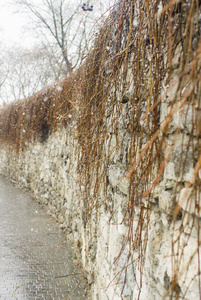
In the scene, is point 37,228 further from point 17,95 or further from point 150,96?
point 17,95

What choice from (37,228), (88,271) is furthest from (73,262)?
(37,228)

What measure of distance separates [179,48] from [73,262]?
10.1 ft

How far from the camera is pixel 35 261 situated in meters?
3.41

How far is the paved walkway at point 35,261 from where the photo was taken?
9.25 feet

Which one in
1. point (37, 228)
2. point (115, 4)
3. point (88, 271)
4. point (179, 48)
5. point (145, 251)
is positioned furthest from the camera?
point (37, 228)

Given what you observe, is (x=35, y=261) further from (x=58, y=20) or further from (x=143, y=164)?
(x=58, y=20)

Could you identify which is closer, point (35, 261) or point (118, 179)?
point (118, 179)

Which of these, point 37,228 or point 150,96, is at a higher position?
point 150,96

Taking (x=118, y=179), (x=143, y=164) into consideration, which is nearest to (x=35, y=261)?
(x=118, y=179)

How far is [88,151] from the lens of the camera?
275cm

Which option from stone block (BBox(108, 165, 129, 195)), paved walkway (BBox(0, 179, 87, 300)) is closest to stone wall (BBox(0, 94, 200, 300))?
stone block (BBox(108, 165, 129, 195))

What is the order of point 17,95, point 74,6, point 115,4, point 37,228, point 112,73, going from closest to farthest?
1. point 115,4
2. point 112,73
3. point 37,228
4. point 74,6
5. point 17,95

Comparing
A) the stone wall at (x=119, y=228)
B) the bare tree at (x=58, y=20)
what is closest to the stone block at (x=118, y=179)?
the stone wall at (x=119, y=228)

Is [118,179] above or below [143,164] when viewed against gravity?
below
